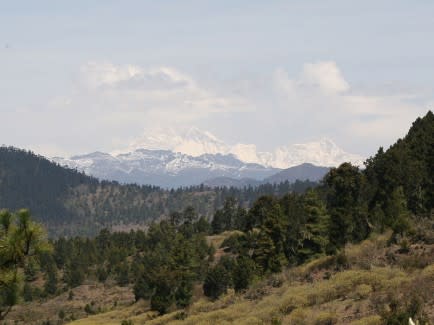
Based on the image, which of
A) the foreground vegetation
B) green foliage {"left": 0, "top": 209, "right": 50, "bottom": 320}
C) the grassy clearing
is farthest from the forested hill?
green foliage {"left": 0, "top": 209, "right": 50, "bottom": 320}

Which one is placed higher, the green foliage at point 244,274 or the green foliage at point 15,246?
the green foliage at point 15,246

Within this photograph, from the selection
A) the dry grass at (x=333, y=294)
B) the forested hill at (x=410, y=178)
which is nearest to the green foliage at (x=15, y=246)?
the dry grass at (x=333, y=294)

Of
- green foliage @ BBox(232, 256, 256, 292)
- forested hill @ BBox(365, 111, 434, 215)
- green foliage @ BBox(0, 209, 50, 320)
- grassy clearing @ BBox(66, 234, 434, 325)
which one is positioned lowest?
green foliage @ BBox(232, 256, 256, 292)

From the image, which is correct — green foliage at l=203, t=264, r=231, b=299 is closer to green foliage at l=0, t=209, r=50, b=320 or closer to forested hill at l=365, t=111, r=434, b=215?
forested hill at l=365, t=111, r=434, b=215

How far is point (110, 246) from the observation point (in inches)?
7003

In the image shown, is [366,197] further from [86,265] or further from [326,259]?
[86,265]

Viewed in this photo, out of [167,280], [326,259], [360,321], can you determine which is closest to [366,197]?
[167,280]

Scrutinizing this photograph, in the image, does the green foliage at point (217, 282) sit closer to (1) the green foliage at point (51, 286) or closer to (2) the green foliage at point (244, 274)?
(2) the green foliage at point (244, 274)

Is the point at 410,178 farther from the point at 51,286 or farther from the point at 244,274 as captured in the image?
the point at 51,286

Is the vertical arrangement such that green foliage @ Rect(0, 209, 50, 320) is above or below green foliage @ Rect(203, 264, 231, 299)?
above

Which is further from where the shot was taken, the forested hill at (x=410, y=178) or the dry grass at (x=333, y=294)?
the forested hill at (x=410, y=178)

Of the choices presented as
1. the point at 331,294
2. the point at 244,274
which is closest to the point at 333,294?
the point at 331,294

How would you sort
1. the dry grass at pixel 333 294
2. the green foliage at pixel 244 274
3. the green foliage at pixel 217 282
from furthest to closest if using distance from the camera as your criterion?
the green foliage at pixel 217 282 < the green foliage at pixel 244 274 < the dry grass at pixel 333 294

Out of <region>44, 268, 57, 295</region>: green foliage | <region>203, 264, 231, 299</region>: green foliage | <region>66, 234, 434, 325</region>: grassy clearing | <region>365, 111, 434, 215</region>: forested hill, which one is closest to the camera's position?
<region>66, 234, 434, 325</region>: grassy clearing
